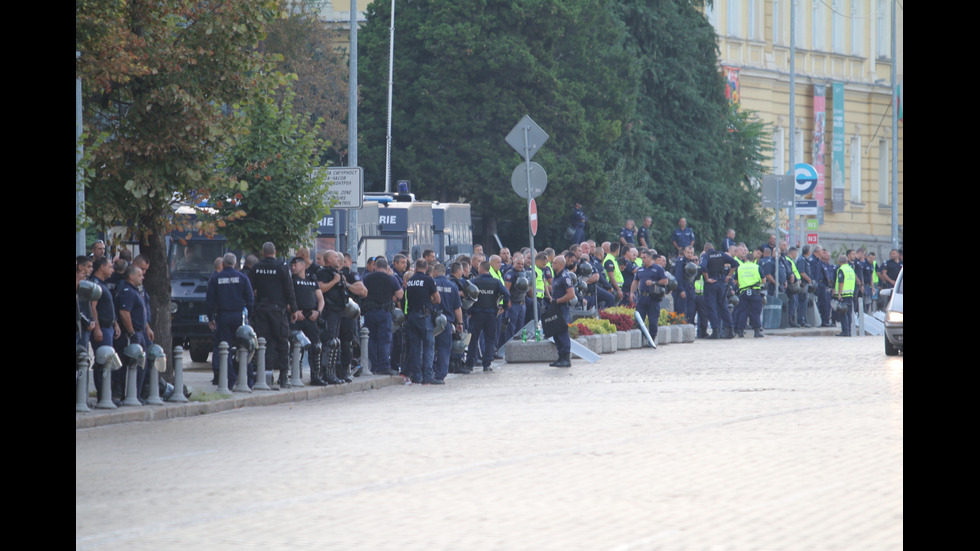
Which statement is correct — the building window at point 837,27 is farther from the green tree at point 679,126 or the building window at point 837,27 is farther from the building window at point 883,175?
the green tree at point 679,126

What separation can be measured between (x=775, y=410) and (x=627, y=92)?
1249 inches

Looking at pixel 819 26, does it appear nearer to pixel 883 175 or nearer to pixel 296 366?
pixel 883 175

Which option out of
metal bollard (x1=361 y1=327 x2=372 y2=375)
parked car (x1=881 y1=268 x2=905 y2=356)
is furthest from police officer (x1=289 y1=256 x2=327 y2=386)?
parked car (x1=881 y1=268 x2=905 y2=356)

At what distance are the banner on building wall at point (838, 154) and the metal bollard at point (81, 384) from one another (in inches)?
1982

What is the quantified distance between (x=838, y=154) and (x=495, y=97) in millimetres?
23598

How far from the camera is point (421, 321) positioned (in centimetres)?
2192

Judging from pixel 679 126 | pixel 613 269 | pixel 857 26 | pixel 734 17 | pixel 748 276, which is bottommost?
pixel 748 276

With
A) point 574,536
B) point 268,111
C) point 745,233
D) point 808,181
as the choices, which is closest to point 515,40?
point 808,181

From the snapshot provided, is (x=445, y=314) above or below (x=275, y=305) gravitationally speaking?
below

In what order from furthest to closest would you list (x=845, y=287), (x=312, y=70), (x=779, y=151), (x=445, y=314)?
1. (x=779, y=151)
2. (x=312, y=70)
3. (x=845, y=287)
4. (x=445, y=314)

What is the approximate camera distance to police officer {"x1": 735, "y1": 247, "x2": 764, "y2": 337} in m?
34.0

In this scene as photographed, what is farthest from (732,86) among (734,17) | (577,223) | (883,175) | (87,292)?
(87,292)

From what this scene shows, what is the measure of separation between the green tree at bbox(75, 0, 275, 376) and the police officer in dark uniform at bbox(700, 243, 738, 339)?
614 inches
